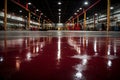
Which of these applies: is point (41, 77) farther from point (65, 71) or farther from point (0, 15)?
point (0, 15)

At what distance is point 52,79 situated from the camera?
1826 mm

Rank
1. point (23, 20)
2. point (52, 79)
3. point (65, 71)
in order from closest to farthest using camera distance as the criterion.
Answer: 1. point (52, 79)
2. point (65, 71)
3. point (23, 20)

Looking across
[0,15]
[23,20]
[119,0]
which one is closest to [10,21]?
[0,15]

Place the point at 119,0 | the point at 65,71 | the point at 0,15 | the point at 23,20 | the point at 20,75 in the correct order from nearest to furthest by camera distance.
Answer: the point at 20,75 → the point at 65,71 → the point at 119,0 → the point at 0,15 → the point at 23,20

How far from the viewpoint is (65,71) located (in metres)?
2.18

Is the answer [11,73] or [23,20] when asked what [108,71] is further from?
[23,20]

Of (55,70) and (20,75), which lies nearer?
(20,75)

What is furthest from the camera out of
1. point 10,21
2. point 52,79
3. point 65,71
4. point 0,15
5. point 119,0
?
point 10,21

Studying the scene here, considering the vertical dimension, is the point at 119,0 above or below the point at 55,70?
above

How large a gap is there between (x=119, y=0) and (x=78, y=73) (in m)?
23.9

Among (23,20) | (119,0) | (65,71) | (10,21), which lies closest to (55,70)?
(65,71)

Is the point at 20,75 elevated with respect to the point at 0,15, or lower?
lower

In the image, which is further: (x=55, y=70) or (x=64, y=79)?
(x=55, y=70)

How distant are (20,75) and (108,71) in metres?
1.10
